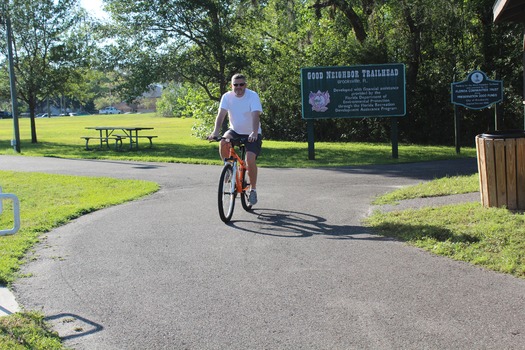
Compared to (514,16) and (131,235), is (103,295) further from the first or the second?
(514,16)

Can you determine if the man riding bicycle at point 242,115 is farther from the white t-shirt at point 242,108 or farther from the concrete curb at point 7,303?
the concrete curb at point 7,303

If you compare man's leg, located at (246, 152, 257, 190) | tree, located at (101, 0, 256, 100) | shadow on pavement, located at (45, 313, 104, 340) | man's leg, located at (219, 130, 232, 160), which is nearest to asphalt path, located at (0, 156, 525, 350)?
shadow on pavement, located at (45, 313, 104, 340)

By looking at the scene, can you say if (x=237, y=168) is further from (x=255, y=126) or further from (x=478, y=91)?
(x=478, y=91)

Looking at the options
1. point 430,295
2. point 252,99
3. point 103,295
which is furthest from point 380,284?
point 252,99

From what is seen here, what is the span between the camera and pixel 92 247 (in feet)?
22.2

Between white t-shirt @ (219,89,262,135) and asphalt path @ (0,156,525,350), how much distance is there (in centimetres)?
122

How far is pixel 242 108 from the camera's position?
8.08 metres

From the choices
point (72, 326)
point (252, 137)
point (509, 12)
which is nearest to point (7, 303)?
point (72, 326)

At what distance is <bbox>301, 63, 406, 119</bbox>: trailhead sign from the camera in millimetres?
16047

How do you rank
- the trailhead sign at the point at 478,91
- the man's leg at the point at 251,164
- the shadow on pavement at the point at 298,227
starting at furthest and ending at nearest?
the trailhead sign at the point at 478,91 < the man's leg at the point at 251,164 < the shadow on pavement at the point at 298,227

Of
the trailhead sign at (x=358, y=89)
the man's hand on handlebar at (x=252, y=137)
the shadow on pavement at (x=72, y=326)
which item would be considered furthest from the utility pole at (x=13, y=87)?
the shadow on pavement at (x=72, y=326)

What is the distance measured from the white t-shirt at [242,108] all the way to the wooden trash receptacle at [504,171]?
2945mm

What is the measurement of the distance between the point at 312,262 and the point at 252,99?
9.44 feet

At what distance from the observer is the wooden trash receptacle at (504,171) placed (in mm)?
7598
